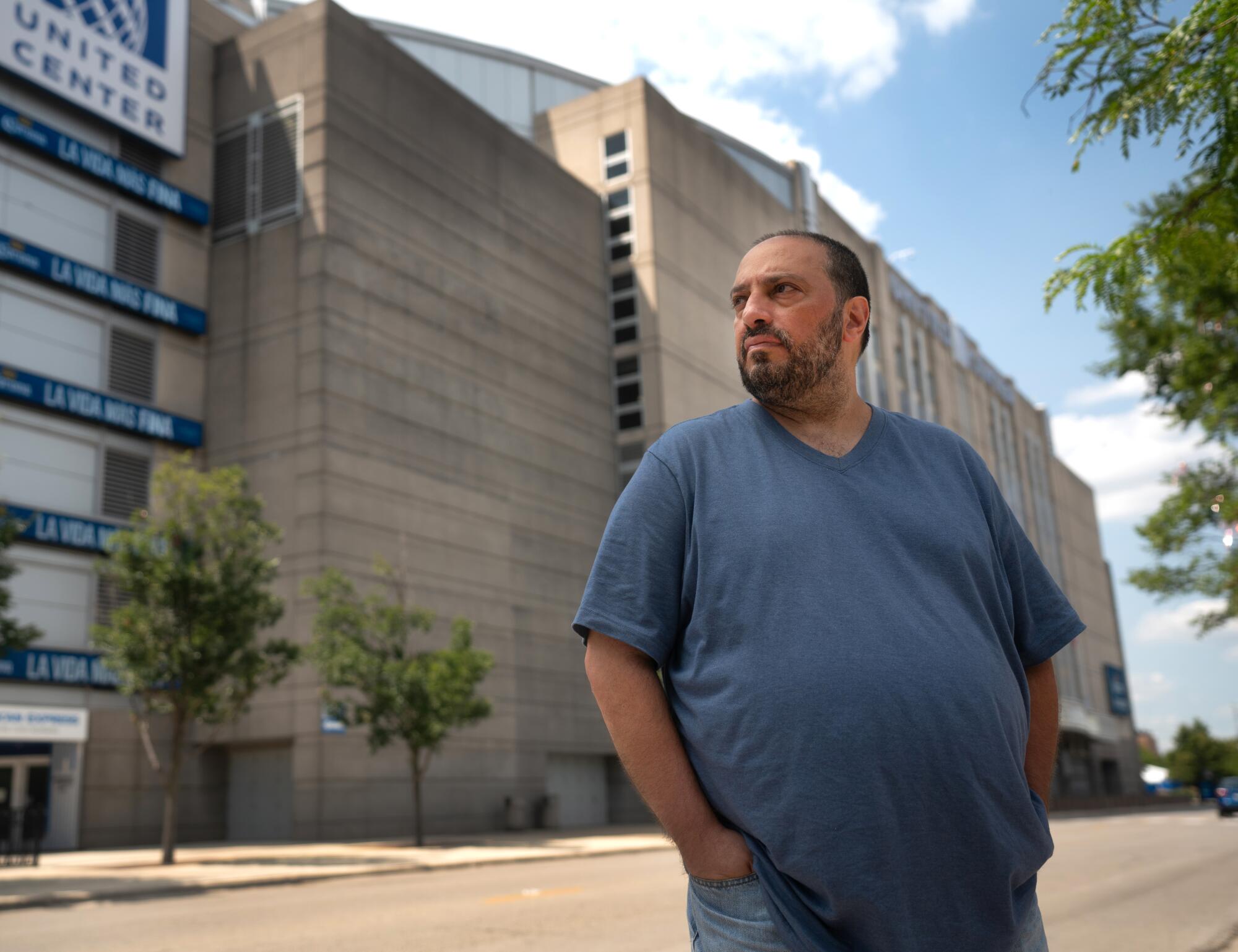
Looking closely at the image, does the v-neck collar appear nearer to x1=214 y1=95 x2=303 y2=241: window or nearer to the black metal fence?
the black metal fence

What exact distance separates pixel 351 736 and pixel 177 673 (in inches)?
376

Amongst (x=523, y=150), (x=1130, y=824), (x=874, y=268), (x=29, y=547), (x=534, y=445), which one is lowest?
(x=1130, y=824)

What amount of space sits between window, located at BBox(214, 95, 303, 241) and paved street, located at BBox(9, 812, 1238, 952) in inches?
904

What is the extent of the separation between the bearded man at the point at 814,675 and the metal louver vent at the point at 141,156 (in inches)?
1358

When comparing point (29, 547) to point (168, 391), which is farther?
point (168, 391)

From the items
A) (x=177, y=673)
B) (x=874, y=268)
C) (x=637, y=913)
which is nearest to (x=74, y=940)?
(x=637, y=913)

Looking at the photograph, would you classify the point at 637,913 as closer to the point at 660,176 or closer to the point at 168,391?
the point at 168,391

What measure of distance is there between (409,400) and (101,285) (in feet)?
29.1

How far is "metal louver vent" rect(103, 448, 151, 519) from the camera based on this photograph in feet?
101

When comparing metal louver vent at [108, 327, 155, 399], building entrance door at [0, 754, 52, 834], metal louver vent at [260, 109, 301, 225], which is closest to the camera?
building entrance door at [0, 754, 52, 834]

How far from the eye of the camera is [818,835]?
5.76ft

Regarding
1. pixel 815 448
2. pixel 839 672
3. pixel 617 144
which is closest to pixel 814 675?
pixel 839 672

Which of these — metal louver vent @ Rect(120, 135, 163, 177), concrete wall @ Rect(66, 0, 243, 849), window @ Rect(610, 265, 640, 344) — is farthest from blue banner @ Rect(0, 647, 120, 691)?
window @ Rect(610, 265, 640, 344)

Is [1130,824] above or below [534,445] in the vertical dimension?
below
